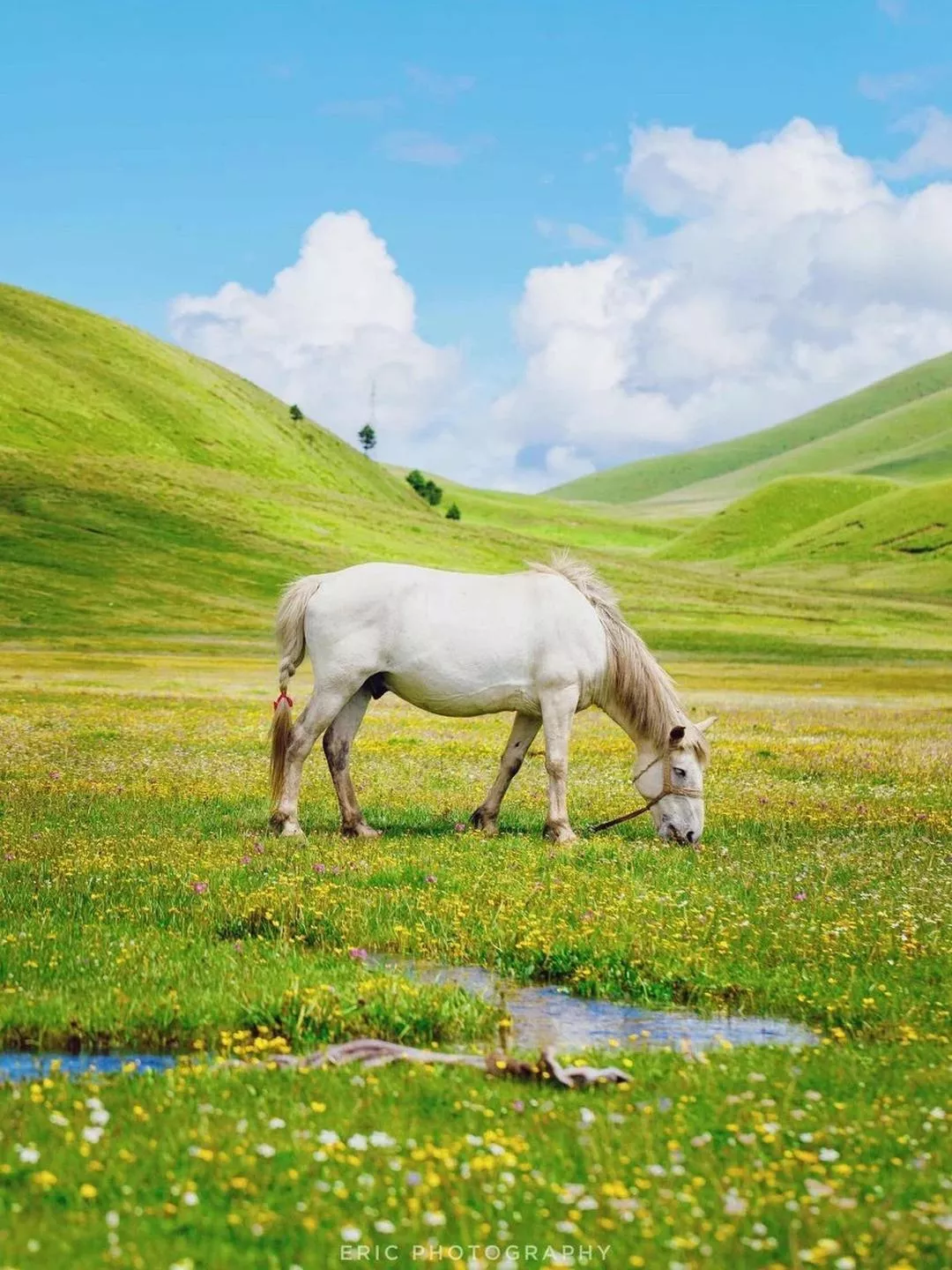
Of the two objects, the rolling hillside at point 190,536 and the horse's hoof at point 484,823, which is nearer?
the horse's hoof at point 484,823

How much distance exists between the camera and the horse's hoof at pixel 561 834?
15.9 m

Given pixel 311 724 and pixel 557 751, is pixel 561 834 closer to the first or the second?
pixel 557 751

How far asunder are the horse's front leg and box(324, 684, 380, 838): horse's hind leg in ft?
7.43

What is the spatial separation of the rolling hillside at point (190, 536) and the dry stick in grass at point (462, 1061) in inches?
2503

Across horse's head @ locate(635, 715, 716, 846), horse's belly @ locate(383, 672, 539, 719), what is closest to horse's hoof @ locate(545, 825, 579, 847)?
horse's head @ locate(635, 715, 716, 846)

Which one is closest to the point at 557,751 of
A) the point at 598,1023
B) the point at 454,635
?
the point at 454,635

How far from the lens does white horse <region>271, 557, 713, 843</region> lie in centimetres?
1617

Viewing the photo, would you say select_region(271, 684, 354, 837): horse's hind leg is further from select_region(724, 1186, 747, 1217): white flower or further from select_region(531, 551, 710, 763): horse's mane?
select_region(724, 1186, 747, 1217): white flower

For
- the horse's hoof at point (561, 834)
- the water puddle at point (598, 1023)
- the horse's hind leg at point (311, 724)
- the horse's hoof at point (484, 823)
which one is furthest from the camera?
the horse's hoof at point (484, 823)

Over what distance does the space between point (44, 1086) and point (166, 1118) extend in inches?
34.6

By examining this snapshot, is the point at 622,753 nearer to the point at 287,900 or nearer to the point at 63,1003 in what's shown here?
the point at 287,900

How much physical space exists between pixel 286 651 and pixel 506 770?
3.30m

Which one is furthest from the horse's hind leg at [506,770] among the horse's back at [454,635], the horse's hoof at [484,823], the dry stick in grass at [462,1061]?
the dry stick in grass at [462,1061]

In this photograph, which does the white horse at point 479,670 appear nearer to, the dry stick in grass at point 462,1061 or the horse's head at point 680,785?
the horse's head at point 680,785
